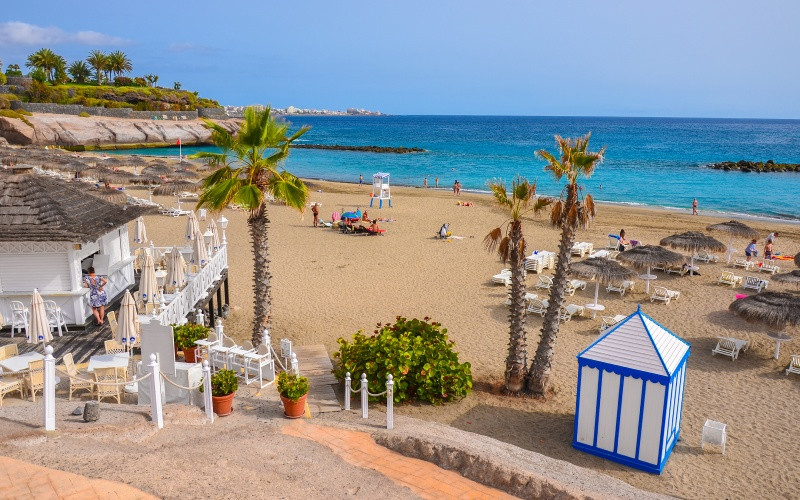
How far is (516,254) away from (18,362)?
31.1 feet

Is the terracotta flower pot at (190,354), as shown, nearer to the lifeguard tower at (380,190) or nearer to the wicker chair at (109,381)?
the wicker chair at (109,381)

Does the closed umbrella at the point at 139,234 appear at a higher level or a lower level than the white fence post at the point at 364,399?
higher

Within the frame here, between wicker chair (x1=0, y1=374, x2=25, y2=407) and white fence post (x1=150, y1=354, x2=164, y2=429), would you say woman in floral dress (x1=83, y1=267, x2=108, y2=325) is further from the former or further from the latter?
white fence post (x1=150, y1=354, x2=164, y2=429)

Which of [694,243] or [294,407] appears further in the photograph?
[694,243]

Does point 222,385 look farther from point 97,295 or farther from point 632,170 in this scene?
point 632,170

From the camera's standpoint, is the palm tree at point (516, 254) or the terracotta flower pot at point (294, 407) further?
the palm tree at point (516, 254)

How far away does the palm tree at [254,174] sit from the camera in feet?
40.1

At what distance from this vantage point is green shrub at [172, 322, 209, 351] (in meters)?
11.8

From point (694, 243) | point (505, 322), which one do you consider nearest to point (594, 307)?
point (505, 322)

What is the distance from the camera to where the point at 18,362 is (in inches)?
403

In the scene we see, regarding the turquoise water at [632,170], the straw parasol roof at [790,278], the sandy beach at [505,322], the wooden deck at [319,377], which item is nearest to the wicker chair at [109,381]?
the wooden deck at [319,377]

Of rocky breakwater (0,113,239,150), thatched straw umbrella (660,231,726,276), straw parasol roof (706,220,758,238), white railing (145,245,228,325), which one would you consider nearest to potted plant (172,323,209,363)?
white railing (145,245,228,325)

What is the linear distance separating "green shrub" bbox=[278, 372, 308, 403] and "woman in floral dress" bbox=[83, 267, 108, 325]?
18.7 ft

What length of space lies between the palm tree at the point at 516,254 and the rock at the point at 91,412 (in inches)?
304
